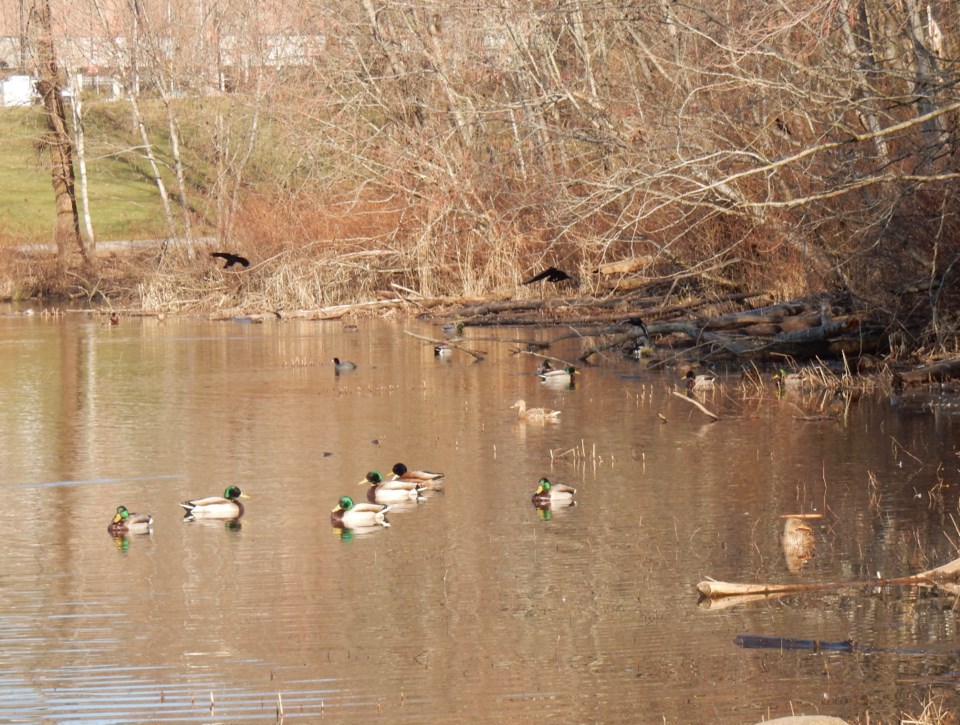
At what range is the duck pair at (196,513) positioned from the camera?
35.4 feet

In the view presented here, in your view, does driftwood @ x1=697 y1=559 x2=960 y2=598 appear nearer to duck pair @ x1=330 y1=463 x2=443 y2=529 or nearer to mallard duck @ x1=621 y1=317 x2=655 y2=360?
duck pair @ x1=330 y1=463 x2=443 y2=529

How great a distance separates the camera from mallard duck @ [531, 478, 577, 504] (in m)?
11.4

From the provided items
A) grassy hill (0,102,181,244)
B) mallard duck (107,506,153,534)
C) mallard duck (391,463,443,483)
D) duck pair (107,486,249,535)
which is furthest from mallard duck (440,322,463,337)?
grassy hill (0,102,181,244)

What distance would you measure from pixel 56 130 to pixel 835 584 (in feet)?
121

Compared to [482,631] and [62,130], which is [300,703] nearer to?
[482,631]

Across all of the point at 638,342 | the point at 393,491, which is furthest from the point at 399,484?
the point at 638,342

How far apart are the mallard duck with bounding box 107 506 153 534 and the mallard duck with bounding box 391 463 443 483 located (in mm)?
2242

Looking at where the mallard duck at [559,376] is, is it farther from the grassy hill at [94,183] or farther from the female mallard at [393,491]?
the grassy hill at [94,183]

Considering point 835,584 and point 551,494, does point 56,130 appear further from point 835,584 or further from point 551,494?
point 835,584

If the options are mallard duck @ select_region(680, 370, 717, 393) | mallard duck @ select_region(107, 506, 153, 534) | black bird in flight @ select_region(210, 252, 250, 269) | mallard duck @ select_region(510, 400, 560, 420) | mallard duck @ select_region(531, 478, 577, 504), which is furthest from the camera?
black bird in flight @ select_region(210, 252, 250, 269)

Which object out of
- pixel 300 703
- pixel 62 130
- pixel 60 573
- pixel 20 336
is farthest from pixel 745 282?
pixel 62 130

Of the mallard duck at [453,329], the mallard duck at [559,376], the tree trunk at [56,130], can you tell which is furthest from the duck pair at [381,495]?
the tree trunk at [56,130]

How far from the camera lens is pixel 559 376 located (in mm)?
19125

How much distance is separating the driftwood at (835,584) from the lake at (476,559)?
139mm
